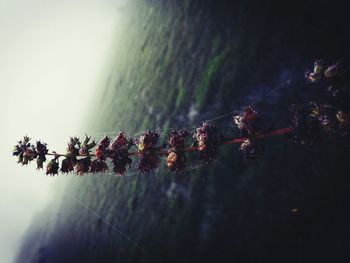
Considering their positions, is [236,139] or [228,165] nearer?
[236,139]

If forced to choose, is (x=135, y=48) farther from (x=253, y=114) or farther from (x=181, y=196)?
(x=253, y=114)

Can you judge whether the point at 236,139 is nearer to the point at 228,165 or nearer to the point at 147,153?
the point at 147,153

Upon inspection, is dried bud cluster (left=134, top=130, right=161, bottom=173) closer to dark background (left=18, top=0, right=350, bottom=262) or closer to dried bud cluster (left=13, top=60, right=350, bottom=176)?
dried bud cluster (left=13, top=60, right=350, bottom=176)

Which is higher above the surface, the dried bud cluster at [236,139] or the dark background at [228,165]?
the dark background at [228,165]

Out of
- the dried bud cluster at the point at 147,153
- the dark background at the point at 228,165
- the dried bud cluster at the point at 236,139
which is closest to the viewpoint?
the dried bud cluster at the point at 236,139

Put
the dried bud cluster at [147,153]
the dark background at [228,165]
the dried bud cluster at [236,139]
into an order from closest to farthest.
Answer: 1. the dried bud cluster at [236,139]
2. the dried bud cluster at [147,153]
3. the dark background at [228,165]

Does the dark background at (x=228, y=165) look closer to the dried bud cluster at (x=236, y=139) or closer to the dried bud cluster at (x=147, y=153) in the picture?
the dried bud cluster at (x=236, y=139)

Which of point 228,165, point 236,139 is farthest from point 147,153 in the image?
point 228,165

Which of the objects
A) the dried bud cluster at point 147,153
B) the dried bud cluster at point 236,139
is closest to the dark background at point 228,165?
the dried bud cluster at point 236,139

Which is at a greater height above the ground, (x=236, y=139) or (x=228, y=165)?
(x=228, y=165)

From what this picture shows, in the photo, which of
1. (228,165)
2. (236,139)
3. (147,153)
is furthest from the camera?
(228,165)

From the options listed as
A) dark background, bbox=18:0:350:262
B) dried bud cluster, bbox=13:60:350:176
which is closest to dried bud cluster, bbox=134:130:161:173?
dried bud cluster, bbox=13:60:350:176

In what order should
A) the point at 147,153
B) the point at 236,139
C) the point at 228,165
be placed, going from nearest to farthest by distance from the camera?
the point at 236,139 < the point at 147,153 < the point at 228,165

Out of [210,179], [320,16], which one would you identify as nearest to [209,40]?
[320,16]
